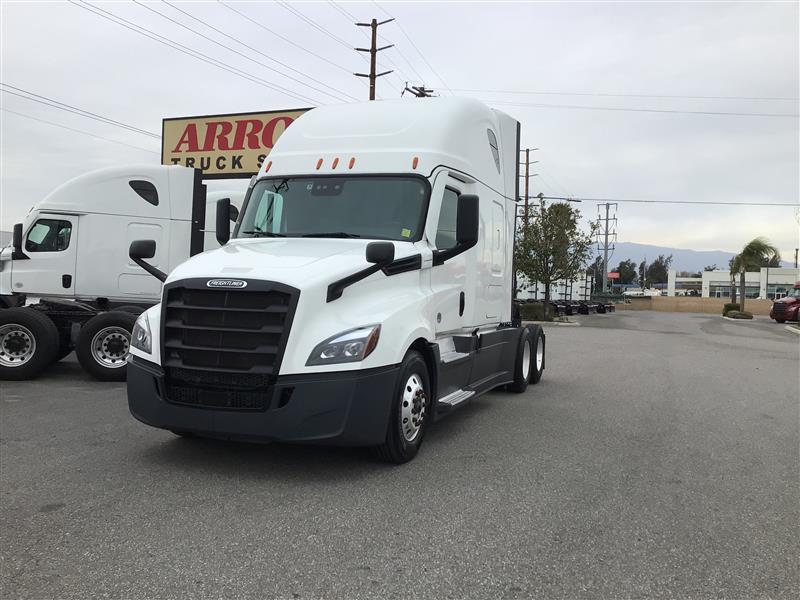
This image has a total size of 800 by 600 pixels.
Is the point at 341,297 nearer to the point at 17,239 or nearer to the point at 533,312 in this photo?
the point at 17,239

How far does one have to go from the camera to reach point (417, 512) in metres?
4.42

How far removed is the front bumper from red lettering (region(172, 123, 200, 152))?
22.8 m

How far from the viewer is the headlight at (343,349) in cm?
491

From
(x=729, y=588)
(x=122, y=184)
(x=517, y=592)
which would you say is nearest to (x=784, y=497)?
(x=729, y=588)

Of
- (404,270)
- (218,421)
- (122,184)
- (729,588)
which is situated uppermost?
(122,184)

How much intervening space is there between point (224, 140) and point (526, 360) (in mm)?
19073

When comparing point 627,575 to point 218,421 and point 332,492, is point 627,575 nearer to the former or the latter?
point 332,492

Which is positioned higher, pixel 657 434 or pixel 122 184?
pixel 122 184

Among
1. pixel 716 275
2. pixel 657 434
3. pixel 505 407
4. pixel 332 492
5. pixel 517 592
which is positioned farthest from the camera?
pixel 716 275

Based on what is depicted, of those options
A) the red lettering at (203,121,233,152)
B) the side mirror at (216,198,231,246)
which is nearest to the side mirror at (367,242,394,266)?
the side mirror at (216,198,231,246)

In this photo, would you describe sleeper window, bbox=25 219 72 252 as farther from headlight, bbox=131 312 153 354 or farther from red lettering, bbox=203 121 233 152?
red lettering, bbox=203 121 233 152

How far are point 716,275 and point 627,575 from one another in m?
130

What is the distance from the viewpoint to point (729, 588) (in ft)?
11.4

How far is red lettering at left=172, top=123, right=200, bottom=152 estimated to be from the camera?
85.7 feet
